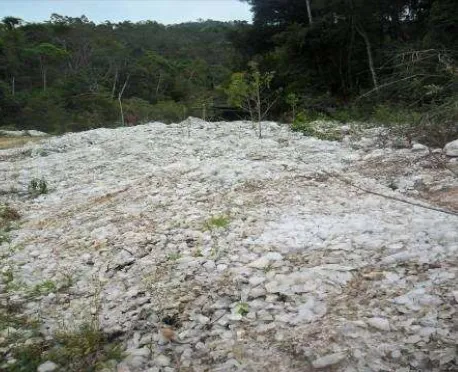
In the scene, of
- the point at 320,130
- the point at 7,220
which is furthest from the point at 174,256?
the point at 320,130

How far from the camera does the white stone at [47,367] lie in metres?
3.26

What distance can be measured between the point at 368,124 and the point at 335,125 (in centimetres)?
77

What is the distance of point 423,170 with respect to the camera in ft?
22.5

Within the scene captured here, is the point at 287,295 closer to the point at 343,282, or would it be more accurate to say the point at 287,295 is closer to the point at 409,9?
the point at 343,282

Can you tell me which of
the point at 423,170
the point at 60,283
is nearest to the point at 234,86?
the point at 423,170

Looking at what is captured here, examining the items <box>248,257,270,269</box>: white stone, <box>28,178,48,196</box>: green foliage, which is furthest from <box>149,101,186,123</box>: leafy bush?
<box>248,257,270,269</box>: white stone

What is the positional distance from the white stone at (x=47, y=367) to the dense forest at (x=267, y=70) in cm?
303

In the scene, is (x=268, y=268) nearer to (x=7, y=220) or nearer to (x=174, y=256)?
(x=174, y=256)

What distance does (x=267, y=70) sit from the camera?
69.2 feet

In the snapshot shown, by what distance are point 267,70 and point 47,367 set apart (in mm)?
19086

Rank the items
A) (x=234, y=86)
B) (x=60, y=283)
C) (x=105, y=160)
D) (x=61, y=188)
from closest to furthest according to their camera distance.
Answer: (x=60, y=283)
(x=61, y=188)
(x=105, y=160)
(x=234, y=86)

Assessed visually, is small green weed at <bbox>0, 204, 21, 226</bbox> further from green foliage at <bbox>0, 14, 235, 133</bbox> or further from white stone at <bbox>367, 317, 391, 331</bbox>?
green foliage at <bbox>0, 14, 235, 133</bbox>

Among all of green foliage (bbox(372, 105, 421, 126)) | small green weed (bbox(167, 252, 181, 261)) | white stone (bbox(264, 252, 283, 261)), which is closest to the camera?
white stone (bbox(264, 252, 283, 261))

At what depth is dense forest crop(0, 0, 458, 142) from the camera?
236 inches
